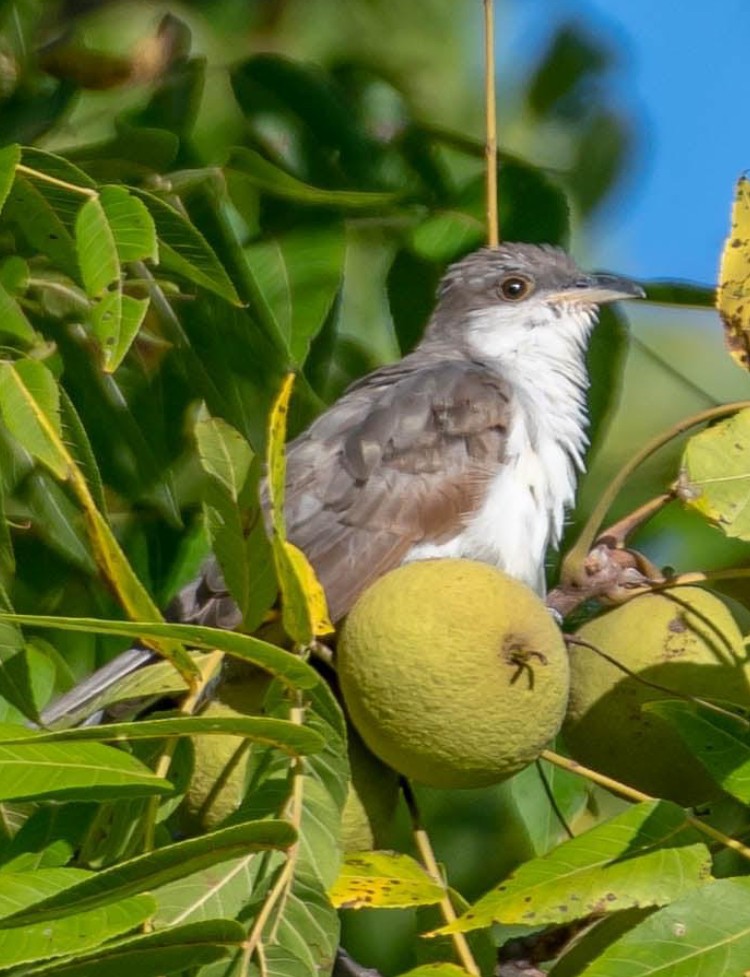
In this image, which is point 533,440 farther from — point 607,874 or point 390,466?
point 607,874

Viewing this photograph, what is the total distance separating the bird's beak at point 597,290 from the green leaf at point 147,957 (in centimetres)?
300

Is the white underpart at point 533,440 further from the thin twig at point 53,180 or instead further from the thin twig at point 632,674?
the thin twig at point 53,180

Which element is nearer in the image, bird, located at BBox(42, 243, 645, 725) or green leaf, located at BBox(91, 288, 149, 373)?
green leaf, located at BBox(91, 288, 149, 373)

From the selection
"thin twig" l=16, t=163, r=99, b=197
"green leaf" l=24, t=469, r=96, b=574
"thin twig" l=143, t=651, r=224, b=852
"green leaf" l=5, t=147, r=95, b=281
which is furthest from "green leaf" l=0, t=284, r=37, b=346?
"thin twig" l=143, t=651, r=224, b=852

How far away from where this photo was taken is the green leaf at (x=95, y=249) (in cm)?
271

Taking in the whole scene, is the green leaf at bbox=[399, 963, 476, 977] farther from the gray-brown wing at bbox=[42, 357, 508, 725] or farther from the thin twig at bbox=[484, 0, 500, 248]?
the thin twig at bbox=[484, 0, 500, 248]

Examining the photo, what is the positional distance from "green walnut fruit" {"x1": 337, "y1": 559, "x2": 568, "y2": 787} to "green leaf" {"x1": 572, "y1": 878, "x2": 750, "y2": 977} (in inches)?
14.1

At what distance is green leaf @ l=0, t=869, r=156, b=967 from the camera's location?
6.18 ft

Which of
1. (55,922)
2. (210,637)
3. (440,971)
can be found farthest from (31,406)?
(440,971)

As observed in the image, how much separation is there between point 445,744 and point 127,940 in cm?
63

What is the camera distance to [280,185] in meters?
3.65

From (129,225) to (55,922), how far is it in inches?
49.8

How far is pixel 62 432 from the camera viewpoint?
2.77 m

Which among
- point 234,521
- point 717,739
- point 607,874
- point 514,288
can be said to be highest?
point 234,521
